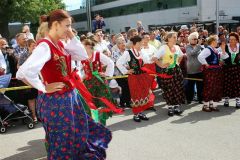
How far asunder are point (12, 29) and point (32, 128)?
3977 cm

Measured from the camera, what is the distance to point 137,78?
697 centimetres

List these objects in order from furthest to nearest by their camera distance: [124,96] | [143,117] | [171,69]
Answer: [124,96] → [171,69] → [143,117]

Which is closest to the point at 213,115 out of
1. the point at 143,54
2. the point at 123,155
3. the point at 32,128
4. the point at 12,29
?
the point at 143,54

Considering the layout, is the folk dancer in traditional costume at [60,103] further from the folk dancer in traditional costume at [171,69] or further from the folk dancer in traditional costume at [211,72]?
the folk dancer in traditional costume at [211,72]

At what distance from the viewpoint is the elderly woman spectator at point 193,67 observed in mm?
8328

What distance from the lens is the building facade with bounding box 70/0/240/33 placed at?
32.9 m

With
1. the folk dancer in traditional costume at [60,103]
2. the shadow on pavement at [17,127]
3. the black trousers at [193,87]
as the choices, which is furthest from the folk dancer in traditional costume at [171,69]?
the folk dancer in traditional costume at [60,103]

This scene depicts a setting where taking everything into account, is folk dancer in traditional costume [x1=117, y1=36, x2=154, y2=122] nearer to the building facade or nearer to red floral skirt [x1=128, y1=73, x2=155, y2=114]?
red floral skirt [x1=128, y1=73, x2=155, y2=114]

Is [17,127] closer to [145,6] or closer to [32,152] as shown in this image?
[32,152]

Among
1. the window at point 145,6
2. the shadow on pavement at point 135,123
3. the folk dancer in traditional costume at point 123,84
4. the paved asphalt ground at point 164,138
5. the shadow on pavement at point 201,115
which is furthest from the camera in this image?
the window at point 145,6

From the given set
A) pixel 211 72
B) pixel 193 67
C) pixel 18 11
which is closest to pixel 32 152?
pixel 211 72

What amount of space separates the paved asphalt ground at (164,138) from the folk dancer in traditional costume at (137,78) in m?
0.31

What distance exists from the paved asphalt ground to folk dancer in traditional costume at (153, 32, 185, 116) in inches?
13.0

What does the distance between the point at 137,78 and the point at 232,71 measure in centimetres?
227
